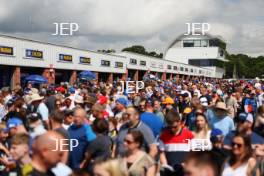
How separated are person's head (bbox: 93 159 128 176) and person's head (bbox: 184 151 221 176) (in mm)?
970

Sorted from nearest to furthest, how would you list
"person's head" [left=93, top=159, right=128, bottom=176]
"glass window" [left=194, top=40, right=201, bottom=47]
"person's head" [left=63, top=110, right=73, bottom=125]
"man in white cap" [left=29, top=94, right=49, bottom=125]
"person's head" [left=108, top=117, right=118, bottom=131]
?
1. "person's head" [left=93, top=159, right=128, bottom=176]
2. "person's head" [left=63, top=110, right=73, bottom=125]
3. "person's head" [left=108, top=117, right=118, bottom=131]
4. "man in white cap" [left=29, top=94, right=49, bottom=125]
5. "glass window" [left=194, top=40, right=201, bottom=47]

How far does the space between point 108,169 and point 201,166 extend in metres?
1.13

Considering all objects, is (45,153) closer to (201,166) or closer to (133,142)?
(201,166)

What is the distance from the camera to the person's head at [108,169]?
4.20 metres

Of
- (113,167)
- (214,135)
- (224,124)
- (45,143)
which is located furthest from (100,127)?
(45,143)

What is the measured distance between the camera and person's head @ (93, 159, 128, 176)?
13.8 ft

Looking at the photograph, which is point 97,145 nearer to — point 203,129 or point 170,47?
point 203,129

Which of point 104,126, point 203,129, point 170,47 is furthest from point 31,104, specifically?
point 170,47

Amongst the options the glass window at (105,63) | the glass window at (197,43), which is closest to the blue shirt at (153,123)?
the glass window at (105,63)

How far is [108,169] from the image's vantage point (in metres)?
4.22

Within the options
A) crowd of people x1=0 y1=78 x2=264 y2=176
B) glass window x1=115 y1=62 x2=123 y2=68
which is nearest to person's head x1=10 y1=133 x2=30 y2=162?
crowd of people x1=0 y1=78 x2=264 y2=176

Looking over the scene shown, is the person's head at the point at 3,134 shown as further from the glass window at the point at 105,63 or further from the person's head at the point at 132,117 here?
the glass window at the point at 105,63

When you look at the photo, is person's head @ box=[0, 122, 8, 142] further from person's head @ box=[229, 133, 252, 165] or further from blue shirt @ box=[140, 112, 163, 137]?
person's head @ box=[229, 133, 252, 165]

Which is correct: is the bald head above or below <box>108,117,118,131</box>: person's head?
above
